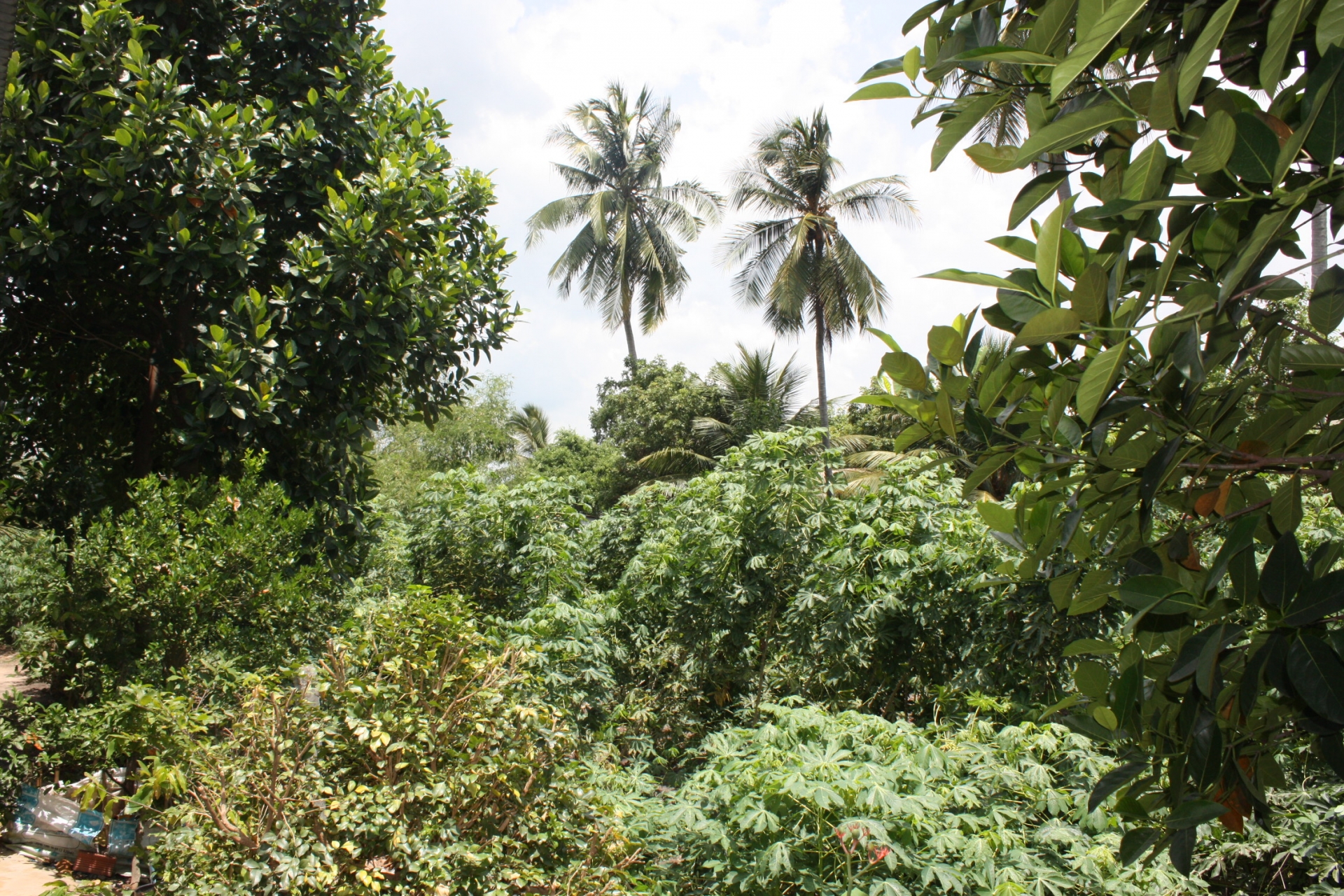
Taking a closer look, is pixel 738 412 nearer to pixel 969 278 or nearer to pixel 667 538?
pixel 667 538

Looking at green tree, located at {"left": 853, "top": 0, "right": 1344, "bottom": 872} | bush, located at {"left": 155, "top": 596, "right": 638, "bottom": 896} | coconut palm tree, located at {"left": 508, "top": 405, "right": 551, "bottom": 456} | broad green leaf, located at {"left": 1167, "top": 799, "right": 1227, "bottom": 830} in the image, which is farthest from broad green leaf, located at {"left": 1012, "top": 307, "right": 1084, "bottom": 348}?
coconut palm tree, located at {"left": 508, "top": 405, "right": 551, "bottom": 456}

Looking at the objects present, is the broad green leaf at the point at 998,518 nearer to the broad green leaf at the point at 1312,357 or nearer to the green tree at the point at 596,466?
the broad green leaf at the point at 1312,357

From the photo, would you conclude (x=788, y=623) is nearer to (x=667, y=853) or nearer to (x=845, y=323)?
(x=667, y=853)

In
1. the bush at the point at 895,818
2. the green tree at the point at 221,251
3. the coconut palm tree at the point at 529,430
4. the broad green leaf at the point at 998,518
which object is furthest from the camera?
the coconut palm tree at the point at 529,430

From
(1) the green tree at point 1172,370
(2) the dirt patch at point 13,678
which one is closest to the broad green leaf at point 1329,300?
(1) the green tree at point 1172,370

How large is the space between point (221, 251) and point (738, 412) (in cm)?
1267

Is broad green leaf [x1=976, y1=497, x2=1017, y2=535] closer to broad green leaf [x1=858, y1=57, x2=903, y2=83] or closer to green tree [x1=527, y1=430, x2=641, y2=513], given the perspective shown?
broad green leaf [x1=858, y1=57, x2=903, y2=83]

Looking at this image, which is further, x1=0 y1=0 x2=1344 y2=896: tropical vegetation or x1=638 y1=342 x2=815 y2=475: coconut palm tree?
x1=638 y1=342 x2=815 y2=475: coconut palm tree

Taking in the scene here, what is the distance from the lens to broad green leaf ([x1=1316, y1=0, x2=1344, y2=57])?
74 centimetres

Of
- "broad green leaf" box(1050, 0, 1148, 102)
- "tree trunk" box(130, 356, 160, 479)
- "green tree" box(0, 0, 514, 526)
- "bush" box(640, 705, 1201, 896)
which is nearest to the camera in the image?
"broad green leaf" box(1050, 0, 1148, 102)

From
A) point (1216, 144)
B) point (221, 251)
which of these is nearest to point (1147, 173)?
point (1216, 144)

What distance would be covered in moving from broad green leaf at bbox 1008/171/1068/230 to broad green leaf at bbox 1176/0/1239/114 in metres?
0.27

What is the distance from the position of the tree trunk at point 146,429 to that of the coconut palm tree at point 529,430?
872 inches

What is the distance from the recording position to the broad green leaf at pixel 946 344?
1105 mm
